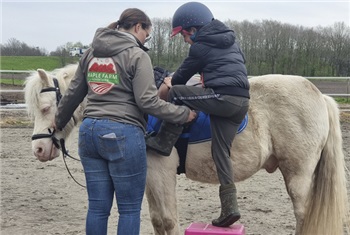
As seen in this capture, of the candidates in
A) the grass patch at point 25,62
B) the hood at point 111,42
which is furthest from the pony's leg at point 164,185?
the grass patch at point 25,62

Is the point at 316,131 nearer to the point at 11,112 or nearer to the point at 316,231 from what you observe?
the point at 316,231

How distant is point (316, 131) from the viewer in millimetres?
3596

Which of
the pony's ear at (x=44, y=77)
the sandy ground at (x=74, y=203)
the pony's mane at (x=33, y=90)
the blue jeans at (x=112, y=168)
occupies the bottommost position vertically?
the sandy ground at (x=74, y=203)

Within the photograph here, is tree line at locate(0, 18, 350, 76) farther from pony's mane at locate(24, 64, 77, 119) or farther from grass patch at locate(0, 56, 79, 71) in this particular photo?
pony's mane at locate(24, 64, 77, 119)

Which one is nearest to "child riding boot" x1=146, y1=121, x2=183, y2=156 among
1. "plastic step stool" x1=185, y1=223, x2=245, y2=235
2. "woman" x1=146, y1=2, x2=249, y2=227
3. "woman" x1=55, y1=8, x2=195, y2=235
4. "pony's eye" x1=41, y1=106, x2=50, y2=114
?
"woman" x1=146, y1=2, x2=249, y2=227

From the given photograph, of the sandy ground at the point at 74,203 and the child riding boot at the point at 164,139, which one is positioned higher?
the child riding boot at the point at 164,139

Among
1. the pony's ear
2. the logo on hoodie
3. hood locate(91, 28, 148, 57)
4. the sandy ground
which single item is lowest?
the sandy ground

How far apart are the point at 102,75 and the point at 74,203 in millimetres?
2928

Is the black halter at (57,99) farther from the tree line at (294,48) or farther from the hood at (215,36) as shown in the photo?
the tree line at (294,48)

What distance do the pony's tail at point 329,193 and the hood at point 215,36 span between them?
4.26 feet

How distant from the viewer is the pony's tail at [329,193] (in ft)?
11.9

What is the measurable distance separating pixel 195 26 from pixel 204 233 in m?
1.36

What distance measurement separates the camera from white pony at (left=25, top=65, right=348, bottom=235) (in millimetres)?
3215

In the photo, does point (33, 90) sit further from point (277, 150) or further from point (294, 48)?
point (294, 48)
